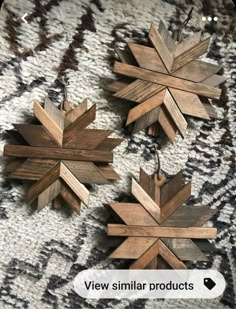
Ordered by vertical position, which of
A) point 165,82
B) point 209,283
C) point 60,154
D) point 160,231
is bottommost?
point 209,283

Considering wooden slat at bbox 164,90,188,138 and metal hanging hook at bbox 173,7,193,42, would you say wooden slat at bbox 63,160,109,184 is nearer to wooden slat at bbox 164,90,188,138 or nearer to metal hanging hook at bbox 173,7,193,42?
wooden slat at bbox 164,90,188,138

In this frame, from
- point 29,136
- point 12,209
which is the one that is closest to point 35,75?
point 29,136

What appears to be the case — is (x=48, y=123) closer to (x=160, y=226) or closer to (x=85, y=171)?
(x=85, y=171)

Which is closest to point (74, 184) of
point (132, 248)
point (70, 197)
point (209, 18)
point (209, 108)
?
point (70, 197)

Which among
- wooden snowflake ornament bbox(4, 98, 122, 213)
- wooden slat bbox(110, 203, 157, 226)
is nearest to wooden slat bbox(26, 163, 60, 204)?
wooden snowflake ornament bbox(4, 98, 122, 213)

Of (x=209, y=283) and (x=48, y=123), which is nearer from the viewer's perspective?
(x=48, y=123)

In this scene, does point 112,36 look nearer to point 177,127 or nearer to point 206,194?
point 177,127
